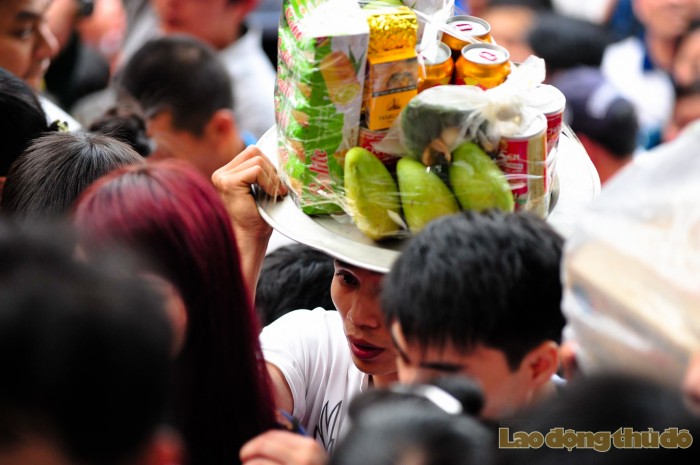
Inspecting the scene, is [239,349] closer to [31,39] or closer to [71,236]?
[71,236]

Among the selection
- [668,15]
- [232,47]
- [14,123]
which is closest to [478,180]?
[14,123]

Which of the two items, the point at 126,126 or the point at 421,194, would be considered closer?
the point at 421,194

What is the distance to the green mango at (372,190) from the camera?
1.53 metres

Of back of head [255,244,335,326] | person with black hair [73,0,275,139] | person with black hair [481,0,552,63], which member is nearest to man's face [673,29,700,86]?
person with black hair [481,0,552,63]

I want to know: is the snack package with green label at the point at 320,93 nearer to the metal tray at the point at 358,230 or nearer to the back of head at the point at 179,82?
the metal tray at the point at 358,230

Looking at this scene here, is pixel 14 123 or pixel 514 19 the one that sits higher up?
pixel 14 123

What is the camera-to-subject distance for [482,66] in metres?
1.56

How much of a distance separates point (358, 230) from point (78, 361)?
2.44 ft

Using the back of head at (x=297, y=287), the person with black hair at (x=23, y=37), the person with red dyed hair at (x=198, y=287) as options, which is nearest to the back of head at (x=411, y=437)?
the person with red dyed hair at (x=198, y=287)

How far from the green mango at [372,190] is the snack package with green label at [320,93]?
0.04m

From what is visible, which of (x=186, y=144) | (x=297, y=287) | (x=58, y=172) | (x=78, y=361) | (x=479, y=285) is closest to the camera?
(x=78, y=361)

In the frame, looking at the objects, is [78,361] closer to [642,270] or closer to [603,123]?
[642,270]

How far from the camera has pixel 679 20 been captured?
156 inches

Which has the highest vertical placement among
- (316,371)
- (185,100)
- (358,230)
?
(358,230)
